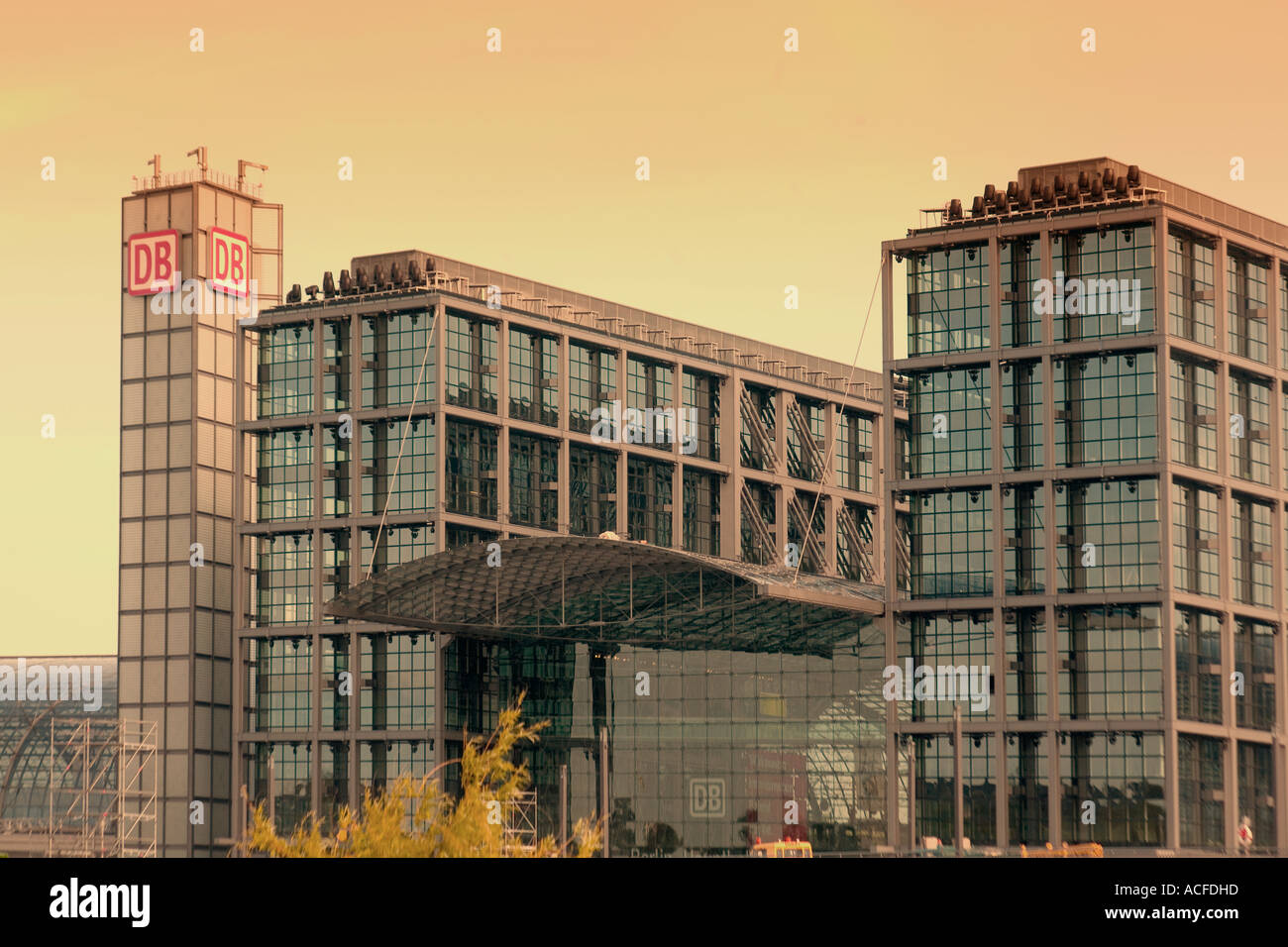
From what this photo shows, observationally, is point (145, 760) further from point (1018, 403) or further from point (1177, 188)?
point (1177, 188)

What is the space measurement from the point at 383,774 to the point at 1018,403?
45101 mm

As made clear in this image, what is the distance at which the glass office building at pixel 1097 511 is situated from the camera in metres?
97.4

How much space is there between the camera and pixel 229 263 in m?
142

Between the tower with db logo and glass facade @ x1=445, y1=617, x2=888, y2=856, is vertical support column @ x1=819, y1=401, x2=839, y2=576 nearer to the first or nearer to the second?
glass facade @ x1=445, y1=617, x2=888, y2=856

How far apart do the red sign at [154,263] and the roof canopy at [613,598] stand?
3993 cm

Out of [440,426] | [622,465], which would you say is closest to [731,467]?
[622,465]

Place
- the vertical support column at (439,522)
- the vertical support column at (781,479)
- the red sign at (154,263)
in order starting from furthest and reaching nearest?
the vertical support column at (781,479)
the red sign at (154,263)
the vertical support column at (439,522)

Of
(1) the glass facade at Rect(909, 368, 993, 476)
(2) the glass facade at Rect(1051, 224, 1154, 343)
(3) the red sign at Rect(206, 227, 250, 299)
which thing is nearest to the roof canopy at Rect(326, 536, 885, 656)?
(1) the glass facade at Rect(909, 368, 993, 476)

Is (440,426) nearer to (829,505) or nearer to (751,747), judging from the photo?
(751,747)

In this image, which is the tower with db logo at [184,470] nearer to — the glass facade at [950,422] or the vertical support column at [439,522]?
the vertical support column at [439,522]

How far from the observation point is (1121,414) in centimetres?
9881

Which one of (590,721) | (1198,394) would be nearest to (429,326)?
(590,721)

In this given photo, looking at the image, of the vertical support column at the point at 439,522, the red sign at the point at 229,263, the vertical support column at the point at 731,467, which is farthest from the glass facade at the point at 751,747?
the red sign at the point at 229,263

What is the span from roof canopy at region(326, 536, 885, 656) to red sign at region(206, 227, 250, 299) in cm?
3846
